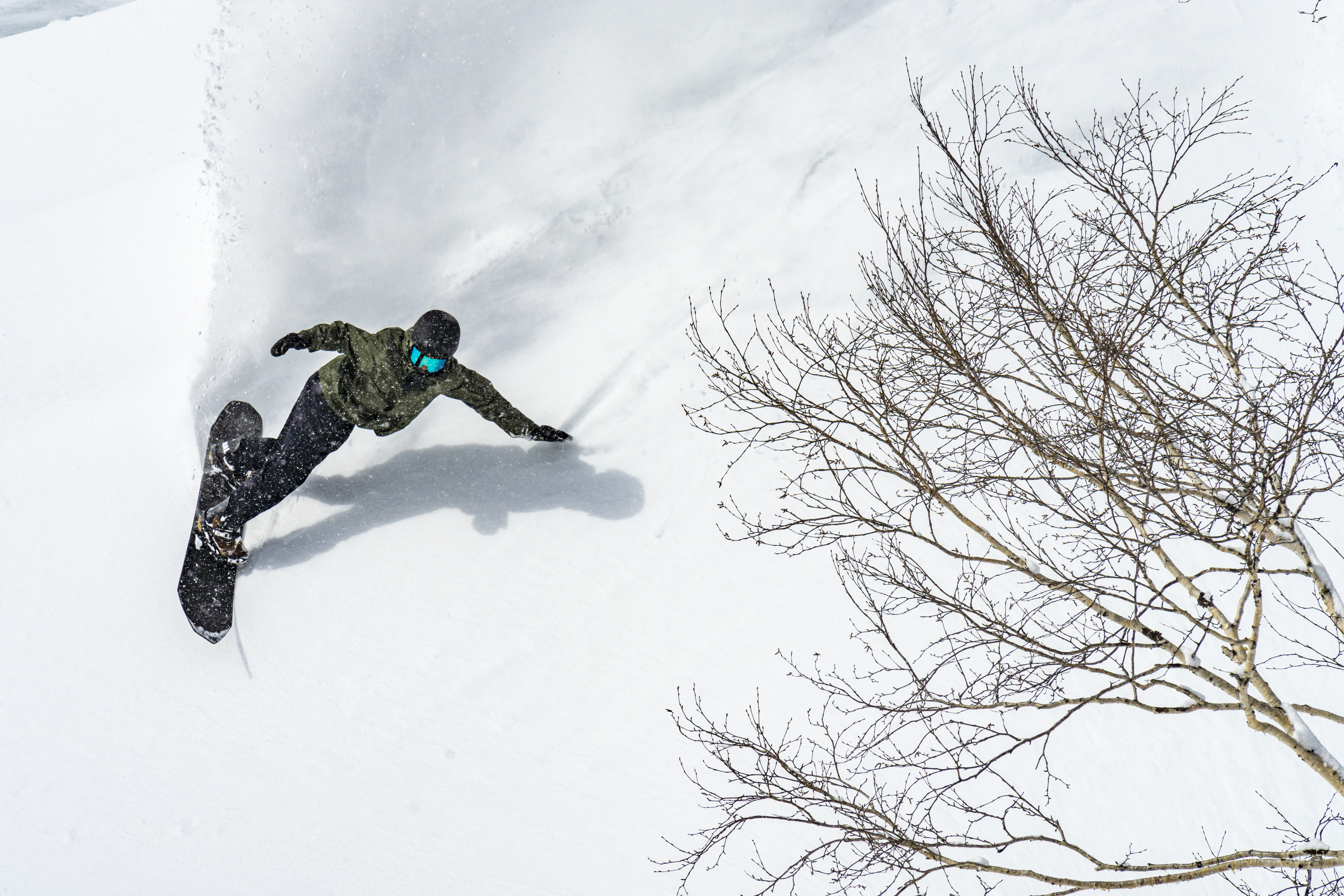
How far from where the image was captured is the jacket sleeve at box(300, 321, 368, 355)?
429cm

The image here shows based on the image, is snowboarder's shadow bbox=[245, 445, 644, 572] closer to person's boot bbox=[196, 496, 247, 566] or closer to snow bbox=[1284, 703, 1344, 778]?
person's boot bbox=[196, 496, 247, 566]

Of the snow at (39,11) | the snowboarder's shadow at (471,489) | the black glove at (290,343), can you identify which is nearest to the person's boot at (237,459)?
the snowboarder's shadow at (471,489)

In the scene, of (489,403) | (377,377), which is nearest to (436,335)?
(377,377)

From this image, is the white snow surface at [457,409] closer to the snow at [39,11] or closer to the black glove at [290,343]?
the black glove at [290,343]

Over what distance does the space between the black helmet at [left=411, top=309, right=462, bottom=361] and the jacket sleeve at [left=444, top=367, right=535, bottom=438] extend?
0.76 feet

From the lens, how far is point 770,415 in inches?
246

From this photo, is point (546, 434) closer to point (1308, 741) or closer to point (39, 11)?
point (1308, 741)

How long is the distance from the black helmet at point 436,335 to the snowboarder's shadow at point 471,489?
154cm

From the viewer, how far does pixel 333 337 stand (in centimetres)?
436

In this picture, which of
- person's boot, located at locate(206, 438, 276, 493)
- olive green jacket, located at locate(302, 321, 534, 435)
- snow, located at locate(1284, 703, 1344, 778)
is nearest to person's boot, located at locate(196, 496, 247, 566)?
person's boot, located at locate(206, 438, 276, 493)

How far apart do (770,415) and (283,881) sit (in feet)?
13.9

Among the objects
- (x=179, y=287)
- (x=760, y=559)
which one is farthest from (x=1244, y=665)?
(x=179, y=287)

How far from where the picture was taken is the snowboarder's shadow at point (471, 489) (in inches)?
212

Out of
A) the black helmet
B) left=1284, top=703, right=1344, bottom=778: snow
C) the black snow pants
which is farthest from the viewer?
the black snow pants
